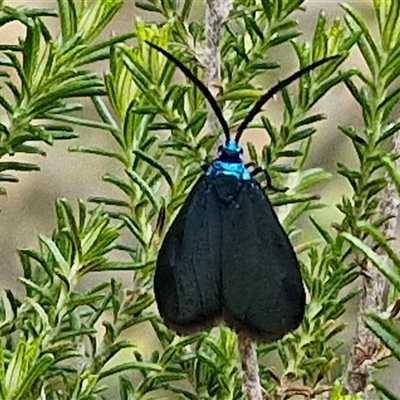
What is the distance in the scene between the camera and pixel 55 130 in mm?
858

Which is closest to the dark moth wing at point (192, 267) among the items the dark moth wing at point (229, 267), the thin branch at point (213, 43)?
the dark moth wing at point (229, 267)

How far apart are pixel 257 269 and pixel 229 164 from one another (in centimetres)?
10

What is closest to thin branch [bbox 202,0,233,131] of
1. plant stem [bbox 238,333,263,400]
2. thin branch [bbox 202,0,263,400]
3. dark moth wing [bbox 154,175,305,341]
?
thin branch [bbox 202,0,263,400]

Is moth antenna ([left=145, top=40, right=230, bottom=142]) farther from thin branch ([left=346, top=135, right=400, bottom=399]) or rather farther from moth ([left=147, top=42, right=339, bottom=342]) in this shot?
thin branch ([left=346, top=135, right=400, bottom=399])

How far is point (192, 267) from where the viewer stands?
76cm

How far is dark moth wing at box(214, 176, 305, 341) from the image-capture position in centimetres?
73

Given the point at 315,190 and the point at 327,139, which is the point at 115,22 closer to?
the point at 327,139

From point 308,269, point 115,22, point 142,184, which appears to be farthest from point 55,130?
point 115,22

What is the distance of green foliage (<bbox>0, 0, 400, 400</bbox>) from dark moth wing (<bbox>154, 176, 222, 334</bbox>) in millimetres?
67

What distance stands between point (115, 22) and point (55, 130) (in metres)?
2.10

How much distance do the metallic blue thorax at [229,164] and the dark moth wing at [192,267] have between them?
14mm

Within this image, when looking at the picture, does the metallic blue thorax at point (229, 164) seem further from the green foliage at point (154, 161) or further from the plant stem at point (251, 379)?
the plant stem at point (251, 379)

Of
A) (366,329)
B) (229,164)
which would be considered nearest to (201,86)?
(229,164)

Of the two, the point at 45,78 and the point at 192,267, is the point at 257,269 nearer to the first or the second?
the point at 192,267
